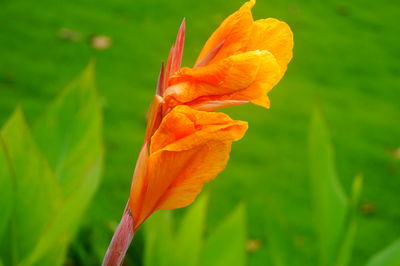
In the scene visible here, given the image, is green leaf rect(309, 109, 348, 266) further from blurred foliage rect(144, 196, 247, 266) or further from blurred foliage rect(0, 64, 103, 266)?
blurred foliage rect(0, 64, 103, 266)

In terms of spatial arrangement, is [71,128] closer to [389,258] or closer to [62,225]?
[62,225]

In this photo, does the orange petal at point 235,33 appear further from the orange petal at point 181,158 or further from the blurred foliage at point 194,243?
the blurred foliage at point 194,243

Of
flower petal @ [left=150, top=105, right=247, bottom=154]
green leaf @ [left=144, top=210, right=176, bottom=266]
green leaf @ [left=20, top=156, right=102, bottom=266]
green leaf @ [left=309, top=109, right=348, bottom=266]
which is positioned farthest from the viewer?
green leaf @ [left=309, top=109, right=348, bottom=266]

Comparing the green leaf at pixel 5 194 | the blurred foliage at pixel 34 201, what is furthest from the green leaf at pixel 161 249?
the green leaf at pixel 5 194

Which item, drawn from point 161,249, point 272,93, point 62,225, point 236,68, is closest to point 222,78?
point 236,68

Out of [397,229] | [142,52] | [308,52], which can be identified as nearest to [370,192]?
[397,229]

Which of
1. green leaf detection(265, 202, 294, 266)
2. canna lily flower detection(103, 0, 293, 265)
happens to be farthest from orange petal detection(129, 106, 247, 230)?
green leaf detection(265, 202, 294, 266)

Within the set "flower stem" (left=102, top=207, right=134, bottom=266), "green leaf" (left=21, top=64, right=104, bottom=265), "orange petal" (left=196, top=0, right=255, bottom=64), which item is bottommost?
"green leaf" (left=21, top=64, right=104, bottom=265)
